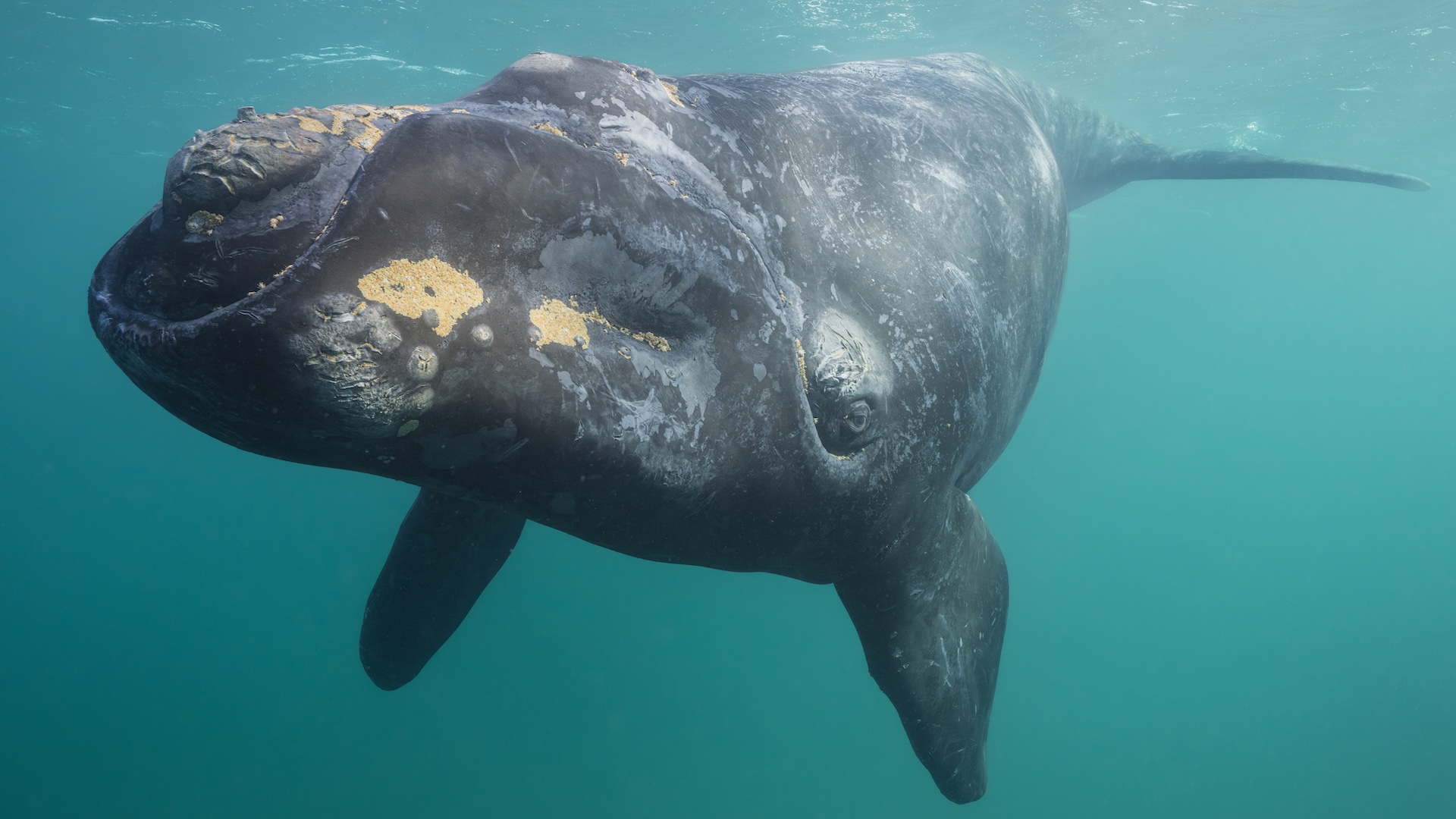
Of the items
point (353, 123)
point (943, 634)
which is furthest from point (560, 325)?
point (943, 634)

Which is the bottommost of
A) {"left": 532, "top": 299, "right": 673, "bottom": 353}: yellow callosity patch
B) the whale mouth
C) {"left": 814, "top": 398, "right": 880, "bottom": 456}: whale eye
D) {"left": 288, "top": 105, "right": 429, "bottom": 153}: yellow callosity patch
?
{"left": 814, "top": 398, "right": 880, "bottom": 456}: whale eye

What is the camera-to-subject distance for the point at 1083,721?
1555 inches

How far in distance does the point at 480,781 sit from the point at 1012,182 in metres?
25.9

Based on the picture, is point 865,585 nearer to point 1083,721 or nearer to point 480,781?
point 480,781

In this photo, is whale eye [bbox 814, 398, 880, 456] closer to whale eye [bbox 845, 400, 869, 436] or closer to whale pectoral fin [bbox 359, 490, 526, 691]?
whale eye [bbox 845, 400, 869, 436]

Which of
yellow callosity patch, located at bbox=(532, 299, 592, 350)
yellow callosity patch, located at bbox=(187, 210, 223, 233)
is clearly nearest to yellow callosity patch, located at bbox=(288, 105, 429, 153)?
yellow callosity patch, located at bbox=(187, 210, 223, 233)

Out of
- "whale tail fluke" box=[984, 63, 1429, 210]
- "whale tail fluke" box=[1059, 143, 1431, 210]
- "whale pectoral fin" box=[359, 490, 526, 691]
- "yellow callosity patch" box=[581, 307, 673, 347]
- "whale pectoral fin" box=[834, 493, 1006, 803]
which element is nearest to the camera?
"yellow callosity patch" box=[581, 307, 673, 347]

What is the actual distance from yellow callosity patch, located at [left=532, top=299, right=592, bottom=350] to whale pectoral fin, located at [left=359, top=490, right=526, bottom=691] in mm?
3111

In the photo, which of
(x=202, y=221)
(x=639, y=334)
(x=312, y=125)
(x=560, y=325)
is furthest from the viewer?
(x=639, y=334)

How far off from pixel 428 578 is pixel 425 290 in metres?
3.86

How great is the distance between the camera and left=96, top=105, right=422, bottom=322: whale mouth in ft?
5.19

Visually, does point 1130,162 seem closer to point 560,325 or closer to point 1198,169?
point 1198,169

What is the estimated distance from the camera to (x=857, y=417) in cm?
291

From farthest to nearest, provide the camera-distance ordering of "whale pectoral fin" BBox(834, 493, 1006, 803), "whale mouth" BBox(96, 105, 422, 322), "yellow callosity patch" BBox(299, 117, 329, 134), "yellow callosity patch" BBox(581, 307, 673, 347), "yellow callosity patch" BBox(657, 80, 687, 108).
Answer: "whale pectoral fin" BBox(834, 493, 1006, 803)
"yellow callosity patch" BBox(657, 80, 687, 108)
"yellow callosity patch" BBox(581, 307, 673, 347)
"yellow callosity patch" BBox(299, 117, 329, 134)
"whale mouth" BBox(96, 105, 422, 322)
